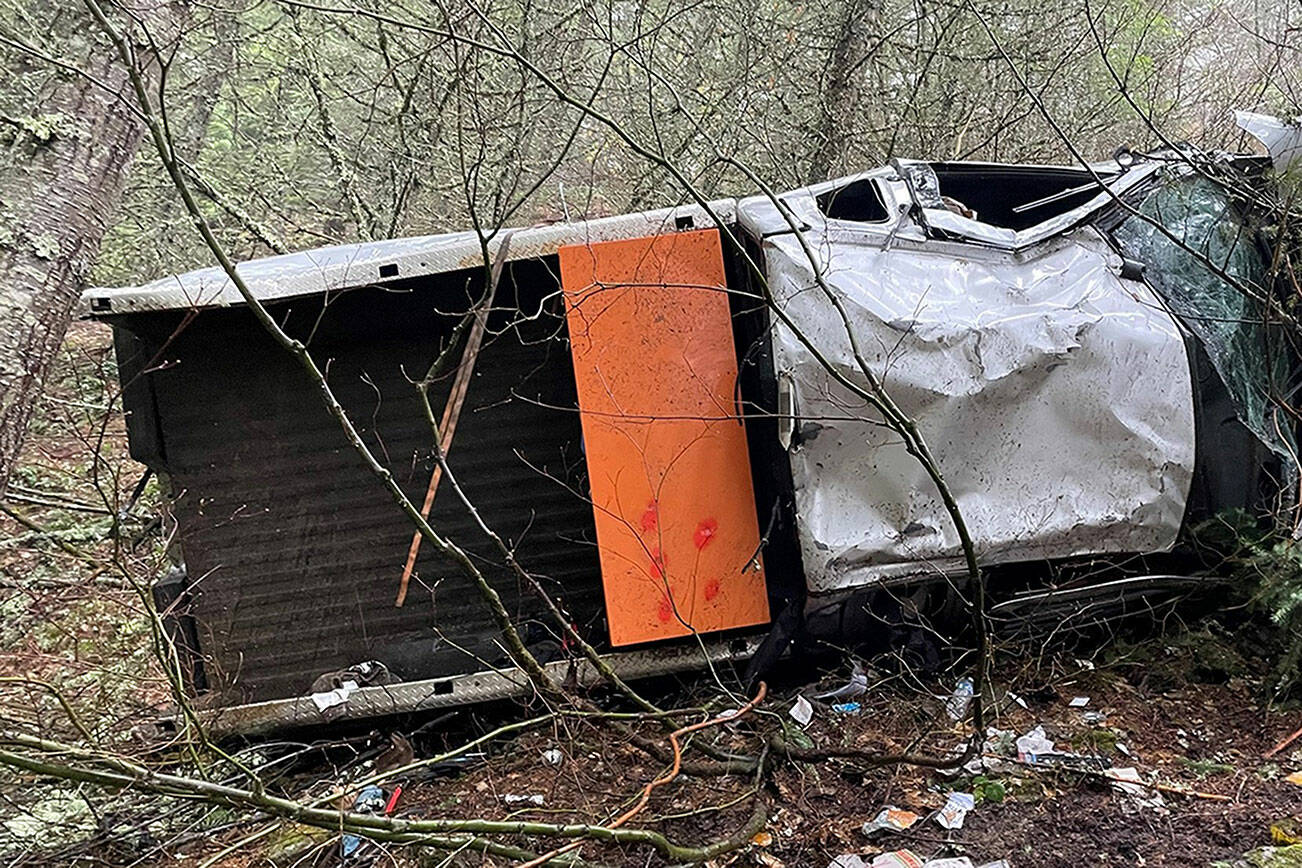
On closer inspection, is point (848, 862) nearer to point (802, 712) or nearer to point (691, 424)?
point (802, 712)

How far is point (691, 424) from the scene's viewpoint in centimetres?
354

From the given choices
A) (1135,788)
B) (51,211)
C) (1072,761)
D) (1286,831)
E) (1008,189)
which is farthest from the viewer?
(1008,189)

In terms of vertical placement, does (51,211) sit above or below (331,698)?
above

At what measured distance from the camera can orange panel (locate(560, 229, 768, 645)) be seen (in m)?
3.50

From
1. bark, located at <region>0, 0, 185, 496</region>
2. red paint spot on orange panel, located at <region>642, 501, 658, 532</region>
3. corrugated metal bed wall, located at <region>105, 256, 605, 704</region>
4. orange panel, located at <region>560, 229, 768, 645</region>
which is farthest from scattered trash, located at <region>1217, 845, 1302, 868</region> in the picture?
bark, located at <region>0, 0, 185, 496</region>

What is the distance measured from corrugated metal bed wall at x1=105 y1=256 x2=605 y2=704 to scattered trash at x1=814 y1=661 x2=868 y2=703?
0.99m

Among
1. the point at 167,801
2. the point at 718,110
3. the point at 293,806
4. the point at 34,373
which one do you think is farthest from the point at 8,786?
the point at 718,110

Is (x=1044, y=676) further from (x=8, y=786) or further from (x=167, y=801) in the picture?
(x=8, y=786)

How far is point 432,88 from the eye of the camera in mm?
6574

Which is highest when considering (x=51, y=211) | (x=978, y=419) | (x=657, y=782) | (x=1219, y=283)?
(x=51, y=211)

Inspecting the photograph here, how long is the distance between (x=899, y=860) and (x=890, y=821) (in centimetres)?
18

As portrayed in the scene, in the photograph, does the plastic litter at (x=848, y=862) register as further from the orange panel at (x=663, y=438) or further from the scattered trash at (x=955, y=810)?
the orange panel at (x=663, y=438)

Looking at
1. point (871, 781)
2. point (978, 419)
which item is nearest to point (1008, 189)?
point (978, 419)

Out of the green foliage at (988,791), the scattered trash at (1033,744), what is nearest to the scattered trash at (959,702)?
the scattered trash at (1033,744)
